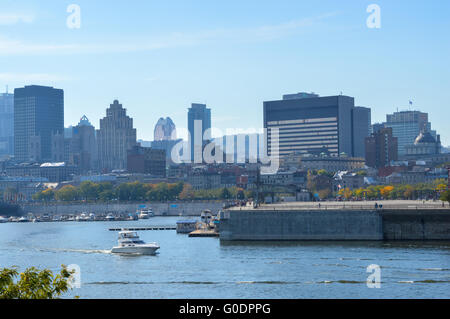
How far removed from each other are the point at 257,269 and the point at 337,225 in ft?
88.1

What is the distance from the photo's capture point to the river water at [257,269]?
47375 mm

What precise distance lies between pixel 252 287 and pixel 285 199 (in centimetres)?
9647

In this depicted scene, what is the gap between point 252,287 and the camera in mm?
49281

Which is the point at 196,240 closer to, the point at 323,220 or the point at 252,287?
the point at 323,220

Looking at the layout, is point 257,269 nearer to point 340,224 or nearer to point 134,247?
point 134,247

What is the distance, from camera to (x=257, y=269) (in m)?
59.1

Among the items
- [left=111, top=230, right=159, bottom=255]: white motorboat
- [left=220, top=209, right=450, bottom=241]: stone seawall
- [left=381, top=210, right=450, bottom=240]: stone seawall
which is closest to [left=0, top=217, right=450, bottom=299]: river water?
[left=111, top=230, right=159, bottom=255]: white motorboat

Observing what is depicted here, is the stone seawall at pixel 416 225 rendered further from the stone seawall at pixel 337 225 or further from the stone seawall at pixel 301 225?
the stone seawall at pixel 301 225

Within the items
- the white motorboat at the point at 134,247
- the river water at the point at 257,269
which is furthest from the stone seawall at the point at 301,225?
the white motorboat at the point at 134,247

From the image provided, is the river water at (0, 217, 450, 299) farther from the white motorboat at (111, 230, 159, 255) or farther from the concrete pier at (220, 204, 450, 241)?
the concrete pier at (220, 204, 450, 241)

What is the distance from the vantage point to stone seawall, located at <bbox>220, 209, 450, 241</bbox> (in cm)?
8194

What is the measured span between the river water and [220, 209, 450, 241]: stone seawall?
340 cm
